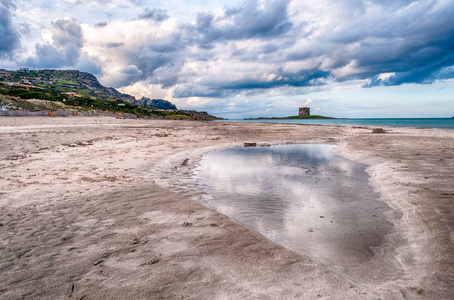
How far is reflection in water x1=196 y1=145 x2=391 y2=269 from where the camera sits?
14.3 feet

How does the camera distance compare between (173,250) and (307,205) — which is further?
(307,205)

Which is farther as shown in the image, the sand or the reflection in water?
the reflection in water

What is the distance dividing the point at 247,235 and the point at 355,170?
865 centimetres

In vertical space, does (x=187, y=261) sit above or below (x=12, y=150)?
below

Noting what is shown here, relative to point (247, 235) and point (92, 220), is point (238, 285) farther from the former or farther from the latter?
point (92, 220)

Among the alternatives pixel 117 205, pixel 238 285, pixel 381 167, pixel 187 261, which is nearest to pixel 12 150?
pixel 117 205

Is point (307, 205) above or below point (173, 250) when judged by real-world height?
below

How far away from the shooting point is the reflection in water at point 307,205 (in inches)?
172

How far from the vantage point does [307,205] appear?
6539mm

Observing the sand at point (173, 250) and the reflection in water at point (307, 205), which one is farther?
the reflection in water at point (307, 205)

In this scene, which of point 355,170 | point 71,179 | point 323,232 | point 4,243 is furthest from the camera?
point 355,170

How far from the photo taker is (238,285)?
2.99m

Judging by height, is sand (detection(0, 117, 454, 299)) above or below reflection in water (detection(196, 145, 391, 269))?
above

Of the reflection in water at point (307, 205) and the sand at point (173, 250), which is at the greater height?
the sand at point (173, 250)
